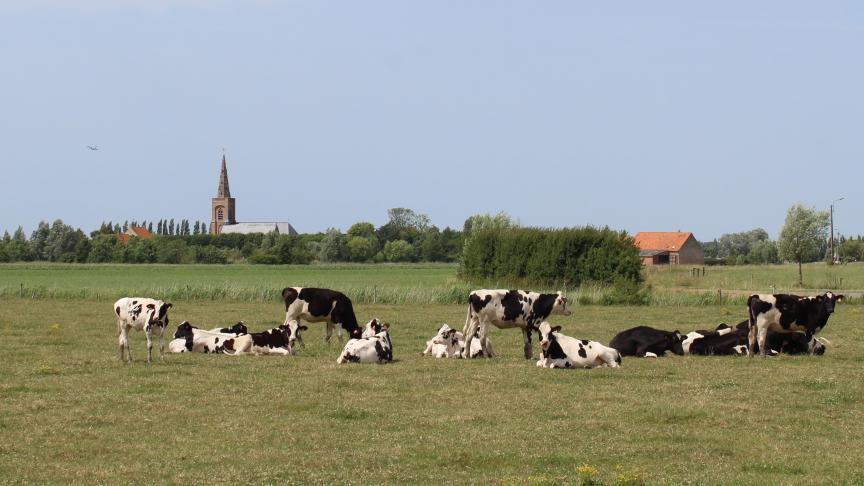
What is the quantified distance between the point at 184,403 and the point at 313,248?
153 meters

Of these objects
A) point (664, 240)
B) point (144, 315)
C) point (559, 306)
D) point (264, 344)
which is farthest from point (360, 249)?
point (144, 315)

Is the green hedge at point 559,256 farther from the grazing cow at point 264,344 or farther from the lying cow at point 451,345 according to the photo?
the grazing cow at point 264,344

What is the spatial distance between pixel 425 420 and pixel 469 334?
7838mm

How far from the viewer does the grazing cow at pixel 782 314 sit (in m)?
22.4

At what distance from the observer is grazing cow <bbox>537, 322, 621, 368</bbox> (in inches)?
800

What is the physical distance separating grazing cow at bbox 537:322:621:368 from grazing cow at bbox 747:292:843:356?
3737 millimetres

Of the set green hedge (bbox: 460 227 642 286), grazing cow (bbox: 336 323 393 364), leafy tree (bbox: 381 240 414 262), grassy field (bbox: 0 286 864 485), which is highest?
leafy tree (bbox: 381 240 414 262)

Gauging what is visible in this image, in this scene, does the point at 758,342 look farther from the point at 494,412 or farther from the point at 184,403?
the point at 184,403

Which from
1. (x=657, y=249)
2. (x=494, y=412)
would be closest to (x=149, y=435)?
(x=494, y=412)

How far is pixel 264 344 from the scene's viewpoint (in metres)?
23.2

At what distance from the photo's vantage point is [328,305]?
25.8 meters

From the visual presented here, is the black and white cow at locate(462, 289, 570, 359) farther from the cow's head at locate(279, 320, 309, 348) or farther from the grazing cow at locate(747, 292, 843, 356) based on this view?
the grazing cow at locate(747, 292, 843, 356)

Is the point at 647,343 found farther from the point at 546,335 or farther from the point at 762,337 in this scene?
the point at 546,335

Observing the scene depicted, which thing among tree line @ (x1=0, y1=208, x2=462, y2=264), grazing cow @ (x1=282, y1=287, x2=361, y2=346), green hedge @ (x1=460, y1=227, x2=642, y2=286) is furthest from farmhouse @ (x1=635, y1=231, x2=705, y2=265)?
grazing cow @ (x1=282, y1=287, x2=361, y2=346)
